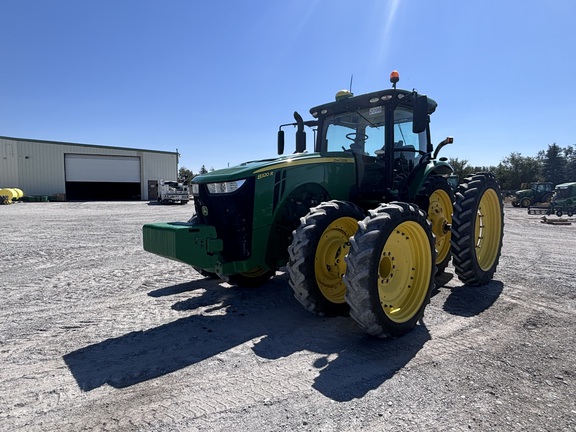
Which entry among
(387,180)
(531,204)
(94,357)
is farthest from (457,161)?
(94,357)

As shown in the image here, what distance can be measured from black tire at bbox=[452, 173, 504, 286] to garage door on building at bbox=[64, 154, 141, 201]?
45.2m

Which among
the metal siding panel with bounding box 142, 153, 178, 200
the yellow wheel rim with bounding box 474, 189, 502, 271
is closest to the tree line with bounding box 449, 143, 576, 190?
the metal siding panel with bounding box 142, 153, 178, 200

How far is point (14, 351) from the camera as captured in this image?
3422 millimetres

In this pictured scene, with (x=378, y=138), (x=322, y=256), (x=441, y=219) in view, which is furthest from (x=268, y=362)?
(x=441, y=219)

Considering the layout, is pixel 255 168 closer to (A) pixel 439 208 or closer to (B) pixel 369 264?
(B) pixel 369 264

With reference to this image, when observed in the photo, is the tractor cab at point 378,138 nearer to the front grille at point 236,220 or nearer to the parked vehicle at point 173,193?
the front grille at point 236,220

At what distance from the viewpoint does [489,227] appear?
6148mm

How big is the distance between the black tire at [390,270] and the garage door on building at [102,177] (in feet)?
150

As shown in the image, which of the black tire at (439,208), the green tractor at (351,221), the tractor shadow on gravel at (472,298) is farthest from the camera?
the black tire at (439,208)

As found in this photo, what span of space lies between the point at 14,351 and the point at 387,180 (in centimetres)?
465

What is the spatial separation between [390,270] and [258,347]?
1538mm

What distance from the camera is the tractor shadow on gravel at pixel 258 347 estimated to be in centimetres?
295

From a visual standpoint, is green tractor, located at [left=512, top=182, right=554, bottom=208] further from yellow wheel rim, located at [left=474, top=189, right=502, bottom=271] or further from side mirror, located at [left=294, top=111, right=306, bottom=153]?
side mirror, located at [left=294, top=111, right=306, bottom=153]

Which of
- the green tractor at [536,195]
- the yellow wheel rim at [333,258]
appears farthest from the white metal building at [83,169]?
the yellow wheel rim at [333,258]
